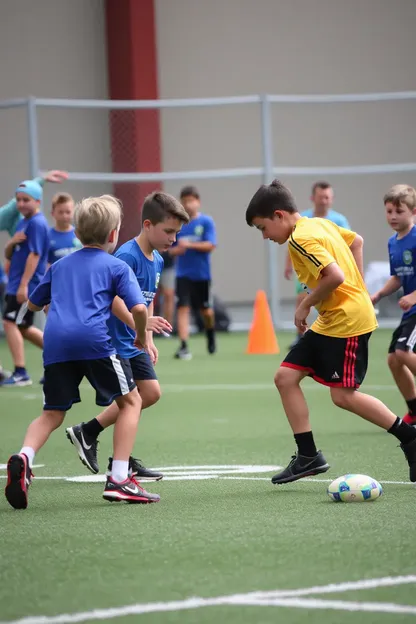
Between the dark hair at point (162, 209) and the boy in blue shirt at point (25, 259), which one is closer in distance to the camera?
the dark hair at point (162, 209)

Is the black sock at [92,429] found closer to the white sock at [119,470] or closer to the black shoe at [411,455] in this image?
the white sock at [119,470]

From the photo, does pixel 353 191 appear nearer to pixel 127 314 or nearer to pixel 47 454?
pixel 47 454

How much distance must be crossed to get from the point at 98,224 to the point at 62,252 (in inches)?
281

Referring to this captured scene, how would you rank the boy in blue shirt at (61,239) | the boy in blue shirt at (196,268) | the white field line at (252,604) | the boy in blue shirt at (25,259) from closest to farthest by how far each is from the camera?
the white field line at (252,604) < the boy in blue shirt at (25,259) < the boy in blue shirt at (61,239) < the boy in blue shirt at (196,268)

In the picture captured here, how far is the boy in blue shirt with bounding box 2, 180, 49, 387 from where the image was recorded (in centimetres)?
1252

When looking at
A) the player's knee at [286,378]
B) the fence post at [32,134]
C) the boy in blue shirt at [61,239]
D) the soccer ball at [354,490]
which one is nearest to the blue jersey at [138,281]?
the player's knee at [286,378]

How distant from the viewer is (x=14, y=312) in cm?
1280

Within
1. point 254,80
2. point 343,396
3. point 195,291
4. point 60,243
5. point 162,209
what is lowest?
point 195,291

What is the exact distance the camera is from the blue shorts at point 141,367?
730 cm

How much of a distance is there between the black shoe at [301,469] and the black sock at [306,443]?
0.09 feet

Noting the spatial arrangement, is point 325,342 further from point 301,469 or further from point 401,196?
point 401,196

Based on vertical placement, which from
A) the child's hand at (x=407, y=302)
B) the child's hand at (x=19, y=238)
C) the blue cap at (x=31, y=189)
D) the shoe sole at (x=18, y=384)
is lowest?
the shoe sole at (x=18, y=384)

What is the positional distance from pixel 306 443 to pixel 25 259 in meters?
6.70

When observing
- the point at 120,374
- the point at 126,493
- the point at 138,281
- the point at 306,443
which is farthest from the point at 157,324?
the point at 306,443
